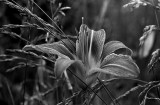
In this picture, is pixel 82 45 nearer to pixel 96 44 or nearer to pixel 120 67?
pixel 96 44

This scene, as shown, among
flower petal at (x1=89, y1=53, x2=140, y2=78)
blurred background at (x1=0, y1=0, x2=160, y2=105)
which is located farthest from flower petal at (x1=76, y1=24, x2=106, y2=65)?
blurred background at (x1=0, y1=0, x2=160, y2=105)

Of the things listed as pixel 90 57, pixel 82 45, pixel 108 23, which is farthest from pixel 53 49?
pixel 108 23

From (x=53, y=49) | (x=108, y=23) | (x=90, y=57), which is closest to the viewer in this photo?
(x=53, y=49)

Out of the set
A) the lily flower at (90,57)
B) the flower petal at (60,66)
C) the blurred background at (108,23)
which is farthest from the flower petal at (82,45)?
the blurred background at (108,23)

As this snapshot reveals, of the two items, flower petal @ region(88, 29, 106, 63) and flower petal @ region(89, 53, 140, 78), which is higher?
flower petal @ region(88, 29, 106, 63)

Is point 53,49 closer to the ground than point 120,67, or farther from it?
farther from it

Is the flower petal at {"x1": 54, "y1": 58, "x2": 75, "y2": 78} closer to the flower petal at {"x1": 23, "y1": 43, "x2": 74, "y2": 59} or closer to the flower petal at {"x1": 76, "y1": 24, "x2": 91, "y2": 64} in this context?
the flower petal at {"x1": 23, "y1": 43, "x2": 74, "y2": 59}

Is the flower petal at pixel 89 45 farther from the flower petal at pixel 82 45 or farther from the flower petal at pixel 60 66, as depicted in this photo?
the flower petal at pixel 60 66
